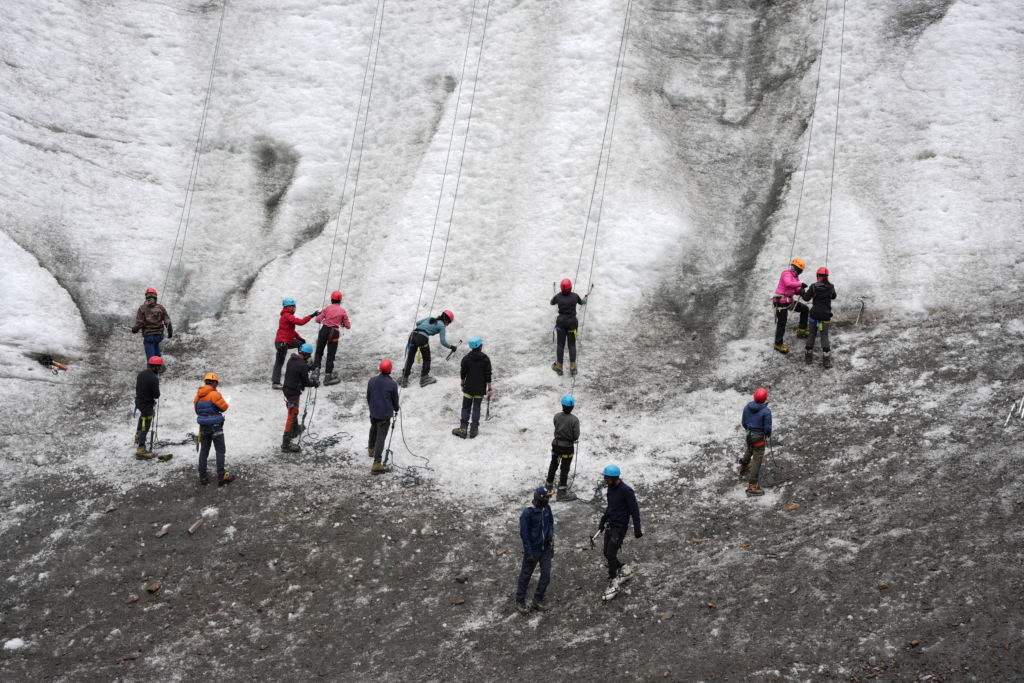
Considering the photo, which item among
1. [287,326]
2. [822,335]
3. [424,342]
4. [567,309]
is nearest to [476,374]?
[424,342]

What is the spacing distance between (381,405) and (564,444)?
3.63m

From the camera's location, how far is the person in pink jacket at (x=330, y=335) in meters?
17.9

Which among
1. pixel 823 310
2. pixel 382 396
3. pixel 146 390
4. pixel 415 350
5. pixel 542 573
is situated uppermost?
pixel 823 310

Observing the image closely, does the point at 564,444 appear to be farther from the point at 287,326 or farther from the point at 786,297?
the point at 287,326

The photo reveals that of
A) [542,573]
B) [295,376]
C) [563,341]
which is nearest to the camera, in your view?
[542,573]

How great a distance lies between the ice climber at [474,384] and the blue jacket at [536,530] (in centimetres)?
497

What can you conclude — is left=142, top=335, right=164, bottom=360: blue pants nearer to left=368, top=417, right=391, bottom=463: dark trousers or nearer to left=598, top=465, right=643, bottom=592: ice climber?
left=368, top=417, right=391, bottom=463: dark trousers

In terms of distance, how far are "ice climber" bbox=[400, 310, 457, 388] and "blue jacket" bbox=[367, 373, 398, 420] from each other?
302 cm

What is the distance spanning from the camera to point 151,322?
17578mm

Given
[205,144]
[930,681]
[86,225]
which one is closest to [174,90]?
[205,144]

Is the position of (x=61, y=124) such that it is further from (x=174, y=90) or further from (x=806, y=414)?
(x=806, y=414)

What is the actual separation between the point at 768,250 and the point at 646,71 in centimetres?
688

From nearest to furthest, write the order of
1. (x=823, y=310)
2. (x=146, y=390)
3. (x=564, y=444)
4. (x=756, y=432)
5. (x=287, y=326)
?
(x=756, y=432) < (x=564, y=444) < (x=146, y=390) < (x=823, y=310) < (x=287, y=326)

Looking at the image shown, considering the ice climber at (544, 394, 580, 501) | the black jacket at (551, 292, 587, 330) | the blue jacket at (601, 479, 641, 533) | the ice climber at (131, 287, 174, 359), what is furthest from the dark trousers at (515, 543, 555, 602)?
the ice climber at (131, 287, 174, 359)
